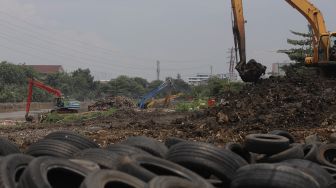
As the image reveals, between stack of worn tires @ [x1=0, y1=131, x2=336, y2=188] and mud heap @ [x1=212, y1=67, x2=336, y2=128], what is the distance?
8.36m

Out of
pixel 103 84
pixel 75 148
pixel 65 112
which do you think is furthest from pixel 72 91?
pixel 75 148

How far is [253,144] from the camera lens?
7.96 m

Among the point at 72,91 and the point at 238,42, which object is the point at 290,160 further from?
the point at 72,91

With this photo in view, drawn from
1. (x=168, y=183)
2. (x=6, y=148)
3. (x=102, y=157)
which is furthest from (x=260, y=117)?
(x=168, y=183)

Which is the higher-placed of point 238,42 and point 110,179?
point 238,42

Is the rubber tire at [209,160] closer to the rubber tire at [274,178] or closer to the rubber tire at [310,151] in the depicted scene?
the rubber tire at [274,178]

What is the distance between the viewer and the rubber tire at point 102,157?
6.79m

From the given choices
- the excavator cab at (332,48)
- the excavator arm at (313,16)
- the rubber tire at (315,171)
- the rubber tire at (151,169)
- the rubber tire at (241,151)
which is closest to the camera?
the rubber tire at (151,169)

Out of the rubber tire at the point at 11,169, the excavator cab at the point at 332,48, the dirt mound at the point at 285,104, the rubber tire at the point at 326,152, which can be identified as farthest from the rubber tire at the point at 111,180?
the excavator cab at the point at 332,48

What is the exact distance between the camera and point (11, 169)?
5984 mm

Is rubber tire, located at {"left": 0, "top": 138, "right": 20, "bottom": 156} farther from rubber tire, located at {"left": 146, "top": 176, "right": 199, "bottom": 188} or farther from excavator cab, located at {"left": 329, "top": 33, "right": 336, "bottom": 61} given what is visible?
excavator cab, located at {"left": 329, "top": 33, "right": 336, "bottom": 61}

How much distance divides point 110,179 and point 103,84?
11320cm

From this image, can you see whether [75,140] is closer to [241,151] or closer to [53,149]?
[53,149]

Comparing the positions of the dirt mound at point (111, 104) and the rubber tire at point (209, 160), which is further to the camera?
the dirt mound at point (111, 104)
